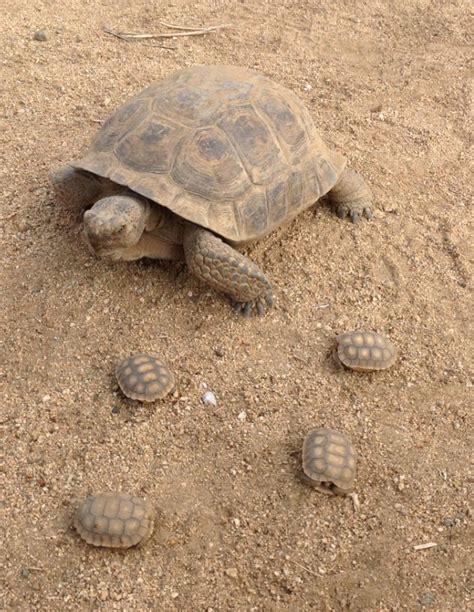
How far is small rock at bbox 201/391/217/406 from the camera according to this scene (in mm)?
3238

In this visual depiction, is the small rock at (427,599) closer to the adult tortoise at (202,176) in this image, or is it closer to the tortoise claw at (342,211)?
the adult tortoise at (202,176)

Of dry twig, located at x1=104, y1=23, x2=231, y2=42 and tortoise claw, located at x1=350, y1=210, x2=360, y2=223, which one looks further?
dry twig, located at x1=104, y1=23, x2=231, y2=42

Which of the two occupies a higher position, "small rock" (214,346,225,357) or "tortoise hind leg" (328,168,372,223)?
"tortoise hind leg" (328,168,372,223)

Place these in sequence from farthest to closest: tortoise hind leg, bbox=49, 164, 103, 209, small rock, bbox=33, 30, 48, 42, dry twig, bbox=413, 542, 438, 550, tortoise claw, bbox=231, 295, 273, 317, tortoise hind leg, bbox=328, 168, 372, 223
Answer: small rock, bbox=33, 30, 48, 42
tortoise hind leg, bbox=328, 168, 372, 223
tortoise hind leg, bbox=49, 164, 103, 209
tortoise claw, bbox=231, 295, 273, 317
dry twig, bbox=413, 542, 438, 550

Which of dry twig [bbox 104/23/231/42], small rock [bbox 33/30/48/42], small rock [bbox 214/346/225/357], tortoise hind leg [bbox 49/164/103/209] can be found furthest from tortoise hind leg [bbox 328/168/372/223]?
small rock [bbox 33/30/48/42]

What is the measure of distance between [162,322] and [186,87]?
1364mm

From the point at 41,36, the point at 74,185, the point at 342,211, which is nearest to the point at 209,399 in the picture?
the point at 74,185

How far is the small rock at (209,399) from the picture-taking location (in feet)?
10.6

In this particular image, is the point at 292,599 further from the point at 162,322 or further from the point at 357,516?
the point at 162,322

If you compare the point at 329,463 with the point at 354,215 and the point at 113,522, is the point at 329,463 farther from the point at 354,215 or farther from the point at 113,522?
the point at 354,215

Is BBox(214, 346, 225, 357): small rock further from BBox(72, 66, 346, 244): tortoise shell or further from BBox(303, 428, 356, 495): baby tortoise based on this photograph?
BBox(303, 428, 356, 495): baby tortoise

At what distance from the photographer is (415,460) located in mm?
3043

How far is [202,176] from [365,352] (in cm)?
127

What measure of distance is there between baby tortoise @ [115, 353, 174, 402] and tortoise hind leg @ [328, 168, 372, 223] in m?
1.76
